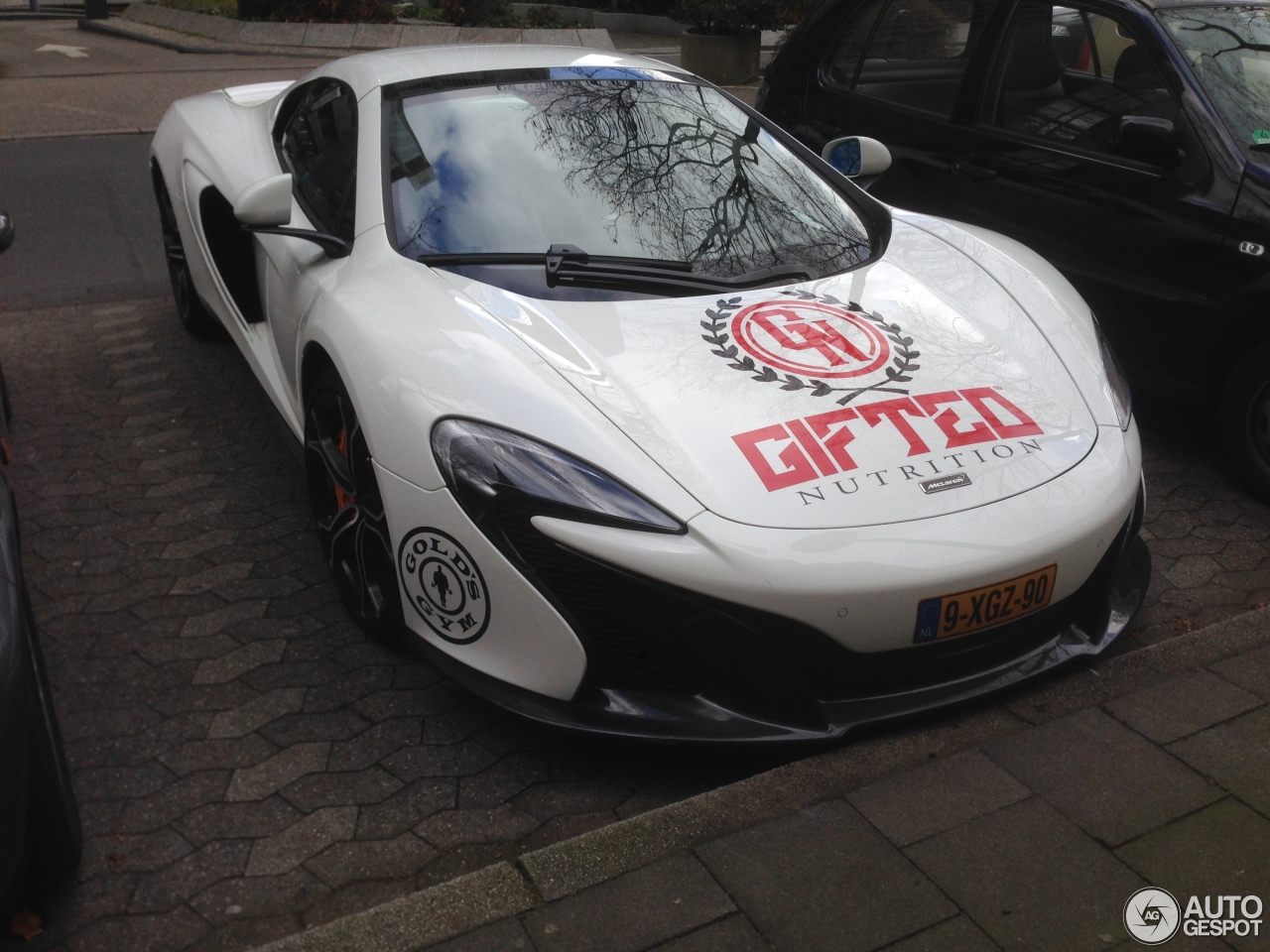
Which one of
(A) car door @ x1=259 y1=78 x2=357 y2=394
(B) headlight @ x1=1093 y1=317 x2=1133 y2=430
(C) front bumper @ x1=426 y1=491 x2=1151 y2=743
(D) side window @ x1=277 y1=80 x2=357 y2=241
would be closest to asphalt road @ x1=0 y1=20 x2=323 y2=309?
(D) side window @ x1=277 y1=80 x2=357 y2=241

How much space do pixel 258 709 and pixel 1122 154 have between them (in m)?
3.30

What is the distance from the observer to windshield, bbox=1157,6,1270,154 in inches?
161

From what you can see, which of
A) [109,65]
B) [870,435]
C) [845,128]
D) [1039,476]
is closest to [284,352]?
[870,435]

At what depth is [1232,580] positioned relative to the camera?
3635 mm

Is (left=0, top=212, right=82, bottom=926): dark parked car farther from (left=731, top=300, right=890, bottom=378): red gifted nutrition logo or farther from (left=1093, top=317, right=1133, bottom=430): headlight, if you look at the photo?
(left=1093, top=317, right=1133, bottom=430): headlight

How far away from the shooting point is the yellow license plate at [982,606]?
8.45 ft

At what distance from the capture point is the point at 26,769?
212 cm

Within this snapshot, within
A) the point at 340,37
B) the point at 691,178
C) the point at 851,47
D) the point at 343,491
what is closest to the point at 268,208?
the point at 343,491

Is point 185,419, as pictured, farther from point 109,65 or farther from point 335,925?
point 109,65

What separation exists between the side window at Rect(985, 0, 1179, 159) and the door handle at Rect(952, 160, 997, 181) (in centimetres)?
18

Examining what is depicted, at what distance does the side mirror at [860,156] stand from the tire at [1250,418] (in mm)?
1330

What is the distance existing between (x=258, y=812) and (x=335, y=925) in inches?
22.8

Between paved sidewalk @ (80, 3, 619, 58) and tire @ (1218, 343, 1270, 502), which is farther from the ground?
tire @ (1218, 343, 1270, 502)

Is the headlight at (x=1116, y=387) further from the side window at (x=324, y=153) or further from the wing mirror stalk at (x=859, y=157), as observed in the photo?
the side window at (x=324, y=153)
